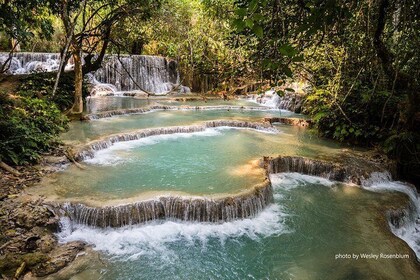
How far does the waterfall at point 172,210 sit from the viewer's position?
15.5 feet

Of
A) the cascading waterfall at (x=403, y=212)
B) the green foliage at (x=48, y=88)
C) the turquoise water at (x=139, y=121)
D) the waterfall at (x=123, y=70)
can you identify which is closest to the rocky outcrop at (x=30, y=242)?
the turquoise water at (x=139, y=121)

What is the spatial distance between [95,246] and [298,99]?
37.9ft

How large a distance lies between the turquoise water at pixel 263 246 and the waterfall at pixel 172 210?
122 mm

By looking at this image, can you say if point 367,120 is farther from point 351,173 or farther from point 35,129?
point 35,129

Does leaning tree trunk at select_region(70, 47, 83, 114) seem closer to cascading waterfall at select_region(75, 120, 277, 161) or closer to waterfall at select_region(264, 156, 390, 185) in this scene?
cascading waterfall at select_region(75, 120, 277, 161)

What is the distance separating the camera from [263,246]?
4.59 meters

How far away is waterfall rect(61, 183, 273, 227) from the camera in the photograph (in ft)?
15.5

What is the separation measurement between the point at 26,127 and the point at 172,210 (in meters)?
3.93

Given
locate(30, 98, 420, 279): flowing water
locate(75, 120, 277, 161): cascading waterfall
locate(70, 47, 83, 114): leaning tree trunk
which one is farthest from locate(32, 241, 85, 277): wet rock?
locate(70, 47, 83, 114): leaning tree trunk

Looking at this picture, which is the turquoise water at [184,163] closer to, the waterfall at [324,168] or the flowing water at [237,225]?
the flowing water at [237,225]

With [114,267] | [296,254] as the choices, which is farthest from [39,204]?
[296,254]

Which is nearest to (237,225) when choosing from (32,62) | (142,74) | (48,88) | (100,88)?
(48,88)

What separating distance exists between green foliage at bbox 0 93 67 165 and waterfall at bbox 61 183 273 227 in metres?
2.04

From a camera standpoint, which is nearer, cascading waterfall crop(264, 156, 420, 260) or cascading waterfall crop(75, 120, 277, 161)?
cascading waterfall crop(264, 156, 420, 260)
